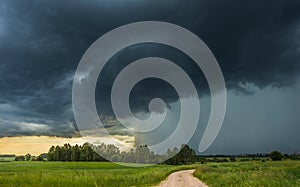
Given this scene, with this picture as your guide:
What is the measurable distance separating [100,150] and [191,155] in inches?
1909

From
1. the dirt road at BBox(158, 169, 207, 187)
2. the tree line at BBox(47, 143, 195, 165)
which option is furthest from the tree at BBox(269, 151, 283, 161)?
the dirt road at BBox(158, 169, 207, 187)

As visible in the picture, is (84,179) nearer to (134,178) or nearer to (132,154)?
(134,178)

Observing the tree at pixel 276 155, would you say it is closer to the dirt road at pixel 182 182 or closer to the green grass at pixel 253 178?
the green grass at pixel 253 178

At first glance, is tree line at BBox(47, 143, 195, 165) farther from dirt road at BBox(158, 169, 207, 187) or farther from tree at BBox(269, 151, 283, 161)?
dirt road at BBox(158, 169, 207, 187)

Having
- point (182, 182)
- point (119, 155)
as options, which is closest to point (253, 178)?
point (182, 182)

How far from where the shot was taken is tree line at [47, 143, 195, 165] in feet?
489

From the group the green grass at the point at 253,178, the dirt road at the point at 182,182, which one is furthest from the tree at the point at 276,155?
the dirt road at the point at 182,182

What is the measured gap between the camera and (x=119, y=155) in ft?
514

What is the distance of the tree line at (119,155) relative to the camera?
149 meters

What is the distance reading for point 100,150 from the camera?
6668 inches

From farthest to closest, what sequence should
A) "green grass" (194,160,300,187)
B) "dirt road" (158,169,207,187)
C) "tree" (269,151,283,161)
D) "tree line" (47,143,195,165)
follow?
1. "tree line" (47,143,195,165)
2. "tree" (269,151,283,161)
3. "dirt road" (158,169,207,187)
4. "green grass" (194,160,300,187)

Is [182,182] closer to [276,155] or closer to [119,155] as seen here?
[276,155]

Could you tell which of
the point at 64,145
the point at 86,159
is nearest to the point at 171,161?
the point at 86,159

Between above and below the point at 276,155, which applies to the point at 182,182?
below
